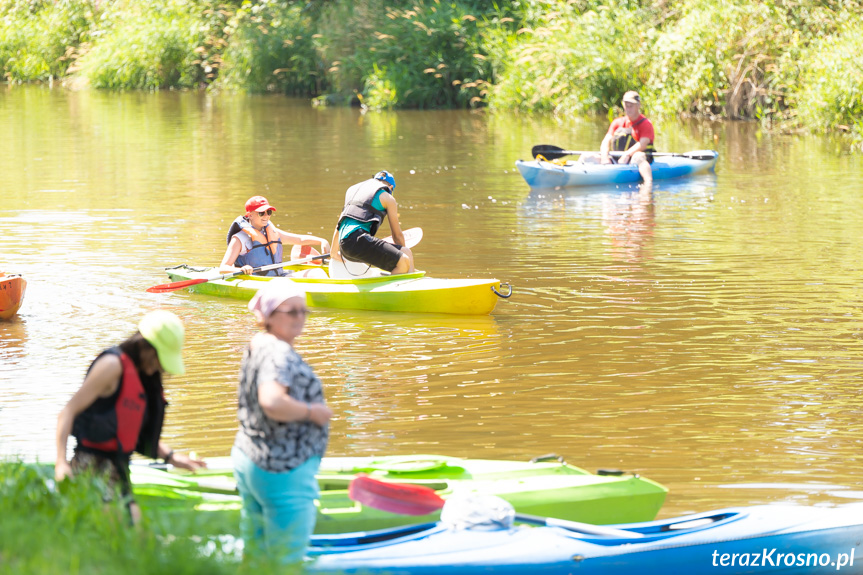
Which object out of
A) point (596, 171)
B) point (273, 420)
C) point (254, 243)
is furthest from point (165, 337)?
point (596, 171)

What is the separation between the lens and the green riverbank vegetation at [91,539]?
144 inches

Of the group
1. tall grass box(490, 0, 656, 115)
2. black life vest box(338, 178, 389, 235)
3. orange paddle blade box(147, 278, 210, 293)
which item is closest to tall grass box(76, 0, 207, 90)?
tall grass box(490, 0, 656, 115)

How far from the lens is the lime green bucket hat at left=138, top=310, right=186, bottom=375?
4.16 m

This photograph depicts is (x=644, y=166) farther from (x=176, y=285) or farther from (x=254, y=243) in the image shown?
(x=176, y=285)

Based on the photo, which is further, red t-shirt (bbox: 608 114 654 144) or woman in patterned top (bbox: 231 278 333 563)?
red t-shirt (bbox: 608 114 654 144)

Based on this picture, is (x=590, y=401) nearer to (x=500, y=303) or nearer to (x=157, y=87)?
(x=500, y=303)

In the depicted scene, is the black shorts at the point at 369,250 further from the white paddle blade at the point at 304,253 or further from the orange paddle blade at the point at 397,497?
the orange paddle blade at the point at 397,497

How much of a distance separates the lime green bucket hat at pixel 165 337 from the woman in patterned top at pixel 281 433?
0.26 metres

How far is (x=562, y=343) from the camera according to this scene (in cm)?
869

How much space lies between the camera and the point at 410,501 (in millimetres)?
4930

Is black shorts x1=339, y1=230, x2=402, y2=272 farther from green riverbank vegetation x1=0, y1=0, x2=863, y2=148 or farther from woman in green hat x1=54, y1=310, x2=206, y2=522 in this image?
green riverbank vegetation x1=0, y1=0, x2=863, y2=148

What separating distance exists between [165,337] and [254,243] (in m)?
6.28

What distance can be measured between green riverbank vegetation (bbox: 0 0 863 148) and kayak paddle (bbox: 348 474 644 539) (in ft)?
58.3

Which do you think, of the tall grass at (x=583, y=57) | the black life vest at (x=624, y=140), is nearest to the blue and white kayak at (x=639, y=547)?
the black life vest at (x=624, y=140)
